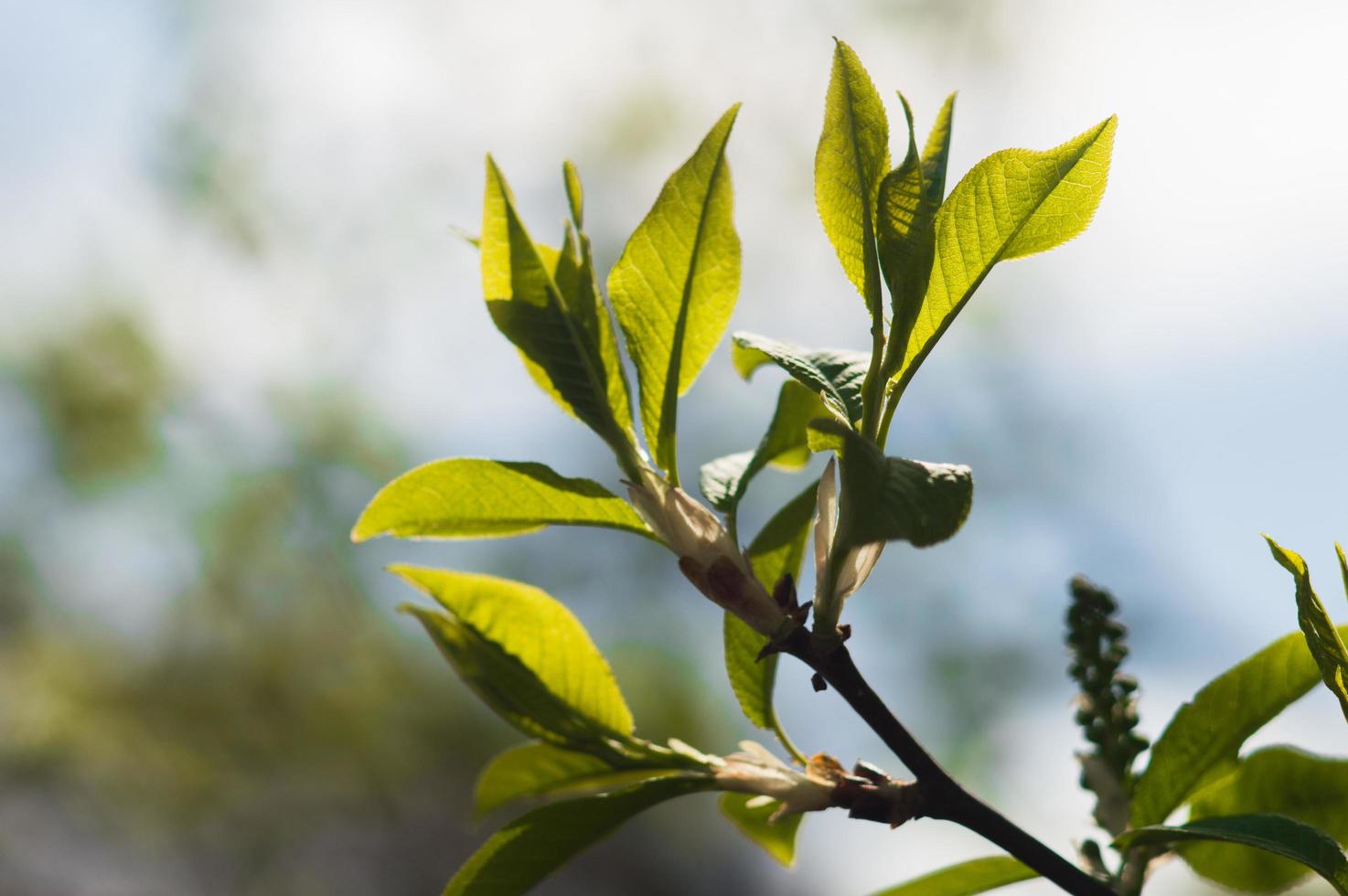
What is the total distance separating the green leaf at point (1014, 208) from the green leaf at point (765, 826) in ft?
0.95

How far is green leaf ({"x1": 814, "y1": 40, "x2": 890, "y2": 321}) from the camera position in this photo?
17.1 inches

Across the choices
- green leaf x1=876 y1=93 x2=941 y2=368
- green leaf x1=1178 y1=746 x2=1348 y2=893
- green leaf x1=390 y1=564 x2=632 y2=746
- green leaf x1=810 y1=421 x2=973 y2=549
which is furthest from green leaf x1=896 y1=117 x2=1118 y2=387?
green leaf x1=1178 y1=746 x2=1348 y2=893

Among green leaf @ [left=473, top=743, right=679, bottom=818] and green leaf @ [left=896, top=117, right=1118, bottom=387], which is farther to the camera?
green leaf @ [left=473, top=743, right=679, bottom=818]

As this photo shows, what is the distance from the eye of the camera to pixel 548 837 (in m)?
0.48

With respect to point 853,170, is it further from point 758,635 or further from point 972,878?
point 972,878

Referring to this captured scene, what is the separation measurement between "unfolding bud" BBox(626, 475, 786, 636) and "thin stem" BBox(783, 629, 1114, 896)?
0.02 metres

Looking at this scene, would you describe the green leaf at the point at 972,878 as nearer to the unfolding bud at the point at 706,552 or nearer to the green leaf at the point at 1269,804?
the green leaf at the point at 1269,804

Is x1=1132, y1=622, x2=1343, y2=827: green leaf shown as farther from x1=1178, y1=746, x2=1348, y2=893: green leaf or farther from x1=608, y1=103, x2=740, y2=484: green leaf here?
x1=608, y1=103, x2=740, y2=484: green leaf

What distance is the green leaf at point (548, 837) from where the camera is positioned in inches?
18.3

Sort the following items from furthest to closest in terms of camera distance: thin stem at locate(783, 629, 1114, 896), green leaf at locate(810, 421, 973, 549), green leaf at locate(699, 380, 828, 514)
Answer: green leaf at locate(699, 380, 828, 514)
thin stem at locate(783, 629, 1114, 896)
green leaf at locate(810, 421, 973, 549)

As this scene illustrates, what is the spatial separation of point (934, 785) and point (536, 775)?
0.23m

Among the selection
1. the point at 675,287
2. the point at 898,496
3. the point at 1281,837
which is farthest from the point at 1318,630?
the point at 675,287

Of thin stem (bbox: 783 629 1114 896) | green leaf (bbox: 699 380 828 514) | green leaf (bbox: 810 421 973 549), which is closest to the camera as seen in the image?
green leaf (bbox: 810 421 973 549)

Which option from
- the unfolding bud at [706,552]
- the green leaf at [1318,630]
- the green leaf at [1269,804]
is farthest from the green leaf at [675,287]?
the green leaf at [1269,804]
